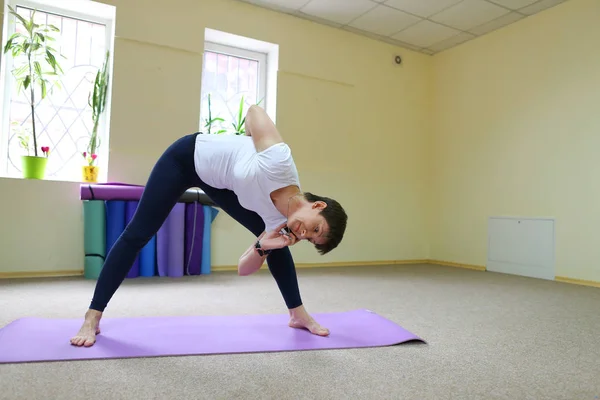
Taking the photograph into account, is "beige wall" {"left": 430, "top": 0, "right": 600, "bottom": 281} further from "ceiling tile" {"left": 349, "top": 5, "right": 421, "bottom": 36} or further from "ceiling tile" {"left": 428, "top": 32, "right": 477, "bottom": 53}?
"ceiling tile" {"left": 349, "top": 5, "right": 421, "bottom": 36}

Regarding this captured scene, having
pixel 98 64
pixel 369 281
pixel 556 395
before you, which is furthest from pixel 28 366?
pixel 98 64

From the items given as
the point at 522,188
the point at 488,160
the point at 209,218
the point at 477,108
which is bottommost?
the point at 209,218

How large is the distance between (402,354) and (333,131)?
320 centimetres

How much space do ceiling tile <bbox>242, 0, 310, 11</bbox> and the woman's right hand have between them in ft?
10.3

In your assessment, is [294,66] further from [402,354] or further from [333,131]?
[402,354]

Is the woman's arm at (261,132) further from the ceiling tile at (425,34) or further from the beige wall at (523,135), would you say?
the ceiling tile at (425,34)

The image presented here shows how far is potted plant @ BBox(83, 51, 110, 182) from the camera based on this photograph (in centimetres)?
336

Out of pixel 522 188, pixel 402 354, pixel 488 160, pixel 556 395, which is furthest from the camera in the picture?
pixel 488 160

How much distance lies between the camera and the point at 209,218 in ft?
11.6

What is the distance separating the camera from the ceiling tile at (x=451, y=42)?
4579 millimetres

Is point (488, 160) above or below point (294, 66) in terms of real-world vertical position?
below

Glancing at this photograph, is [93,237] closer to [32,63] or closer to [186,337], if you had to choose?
[32,63]

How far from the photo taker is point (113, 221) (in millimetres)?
3113

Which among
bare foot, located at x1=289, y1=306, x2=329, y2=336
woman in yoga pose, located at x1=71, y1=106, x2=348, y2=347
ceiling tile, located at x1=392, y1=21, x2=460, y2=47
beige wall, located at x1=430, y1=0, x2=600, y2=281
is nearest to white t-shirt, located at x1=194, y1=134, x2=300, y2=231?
woman in yoga pose, located at x1=71, y1=106, x2=348, y2=347
